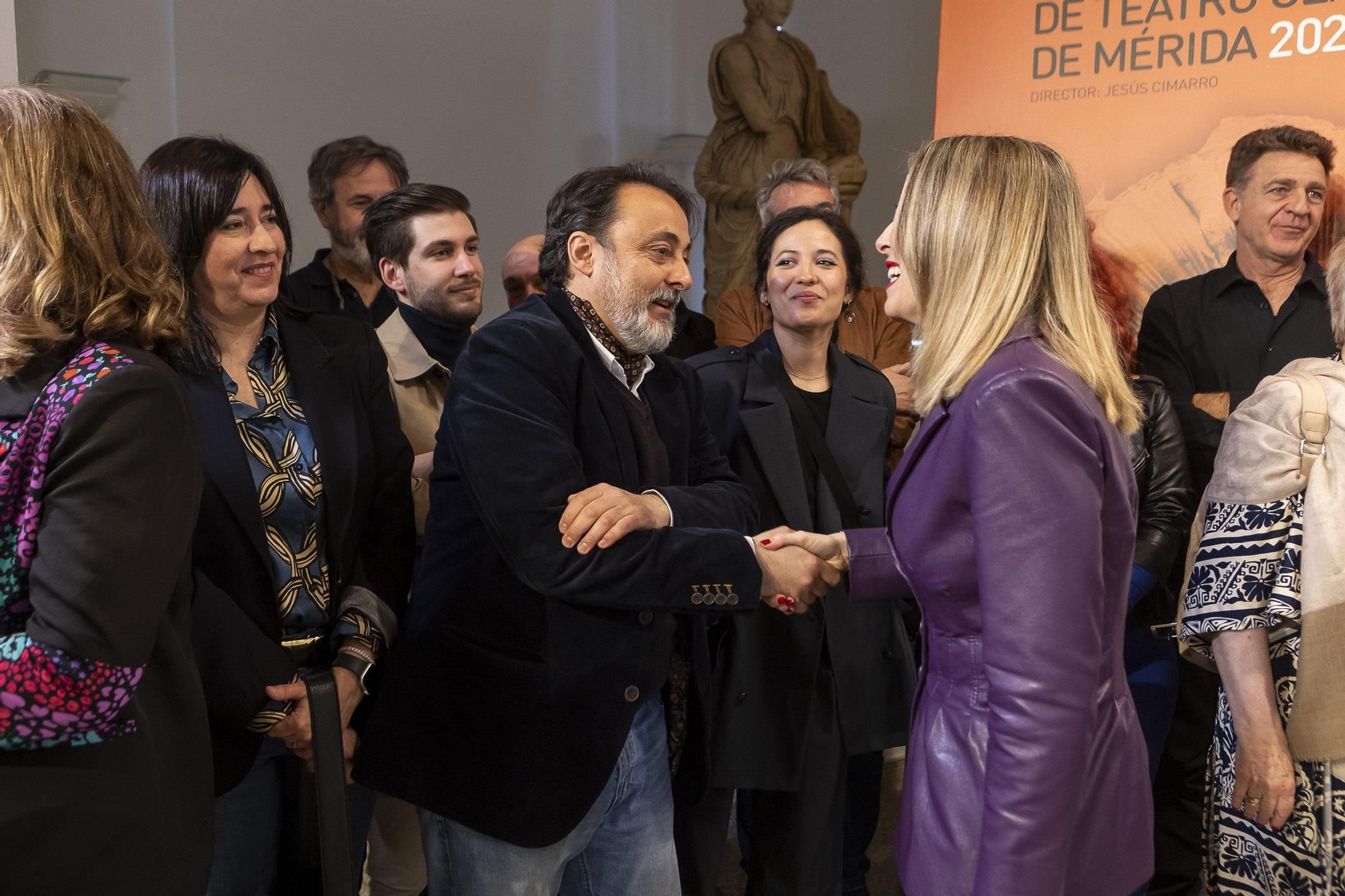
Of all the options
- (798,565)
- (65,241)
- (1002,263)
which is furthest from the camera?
(798,565)

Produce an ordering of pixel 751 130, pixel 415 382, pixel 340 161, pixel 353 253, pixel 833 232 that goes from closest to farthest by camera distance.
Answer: pixel 415 382, pixel 833 232, pixel 353 253, pixel 340 161, pixel 751 130

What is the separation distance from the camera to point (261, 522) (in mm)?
1983

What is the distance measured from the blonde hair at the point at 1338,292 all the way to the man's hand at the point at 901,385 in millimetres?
1331

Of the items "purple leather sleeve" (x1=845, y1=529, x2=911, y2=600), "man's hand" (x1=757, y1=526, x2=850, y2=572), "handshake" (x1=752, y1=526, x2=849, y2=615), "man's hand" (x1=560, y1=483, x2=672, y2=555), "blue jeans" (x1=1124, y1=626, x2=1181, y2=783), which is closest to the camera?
"man's hand" (x1=560, y1=483, x2=672, y2=555)

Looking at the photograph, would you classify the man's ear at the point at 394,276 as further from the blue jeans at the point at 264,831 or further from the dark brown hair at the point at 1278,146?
the dark brown hair at the point at 1278,146

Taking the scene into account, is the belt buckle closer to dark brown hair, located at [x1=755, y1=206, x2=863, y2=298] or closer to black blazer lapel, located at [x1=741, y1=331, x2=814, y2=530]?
black blazer lapel, located at [x1=741, y1=331, x2=814, y2=530]

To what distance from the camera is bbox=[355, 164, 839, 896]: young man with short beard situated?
→ 73.0 inches

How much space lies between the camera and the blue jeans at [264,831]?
200 centimetres

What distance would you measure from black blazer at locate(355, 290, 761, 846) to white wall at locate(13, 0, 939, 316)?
3.81 meters

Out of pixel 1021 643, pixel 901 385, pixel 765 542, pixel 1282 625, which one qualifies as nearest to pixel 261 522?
pixel 765 542

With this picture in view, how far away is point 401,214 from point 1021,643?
2445 millimetres

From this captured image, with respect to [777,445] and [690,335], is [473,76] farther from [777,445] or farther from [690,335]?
[777,445]

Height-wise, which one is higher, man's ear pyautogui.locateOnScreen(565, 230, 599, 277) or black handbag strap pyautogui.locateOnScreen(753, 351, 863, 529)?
man's ear pyautogui.locateOnScreen(565, 230, 599, 277)

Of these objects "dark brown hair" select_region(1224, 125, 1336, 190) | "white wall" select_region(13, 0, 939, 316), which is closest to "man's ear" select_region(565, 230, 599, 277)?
"dark brown hair" select_region(1224, 125, 1336, 190)
